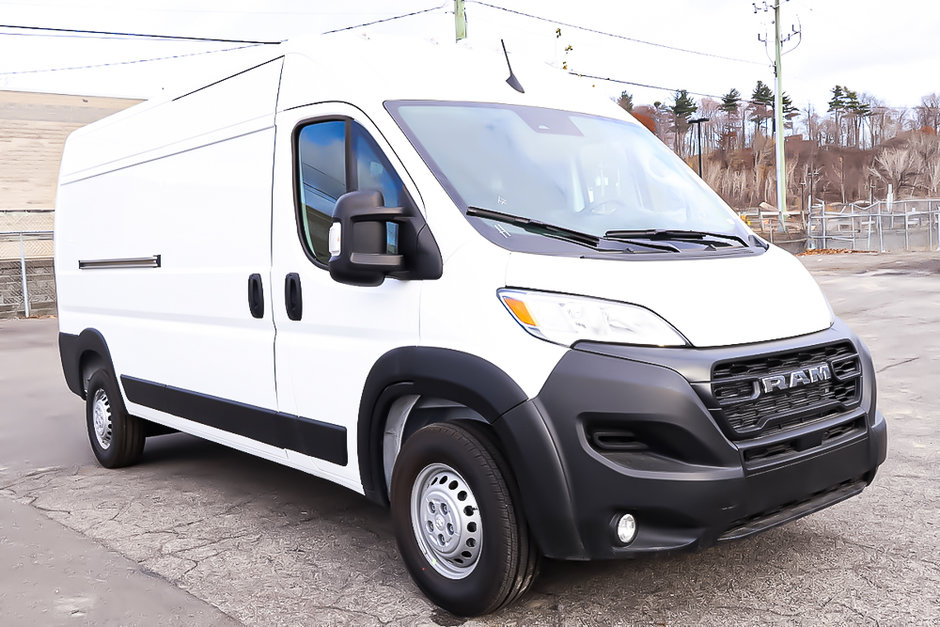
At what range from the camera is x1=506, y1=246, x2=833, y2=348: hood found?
3.24m

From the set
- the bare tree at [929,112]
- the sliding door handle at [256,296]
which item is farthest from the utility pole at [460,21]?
the bare tree at [929,112]

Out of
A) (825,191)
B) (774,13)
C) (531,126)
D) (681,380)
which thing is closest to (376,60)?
(531,126)

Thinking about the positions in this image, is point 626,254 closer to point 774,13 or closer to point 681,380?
point 681,380

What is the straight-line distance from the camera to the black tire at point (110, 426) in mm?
6320

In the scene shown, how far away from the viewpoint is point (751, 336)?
332 cm

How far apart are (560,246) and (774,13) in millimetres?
39954

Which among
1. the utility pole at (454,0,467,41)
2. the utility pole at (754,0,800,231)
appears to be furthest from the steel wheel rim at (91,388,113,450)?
the utility pole at (754,0,800,231)

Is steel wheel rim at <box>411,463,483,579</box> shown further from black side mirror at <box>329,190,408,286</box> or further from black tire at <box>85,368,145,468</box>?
black tire at <box>85,368,145,468</box>

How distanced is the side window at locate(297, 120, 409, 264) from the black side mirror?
15 cm

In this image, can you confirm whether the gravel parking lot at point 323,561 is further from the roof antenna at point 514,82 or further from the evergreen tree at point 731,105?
the evergreen tree at point 731,105

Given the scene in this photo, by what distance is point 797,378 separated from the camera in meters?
3.36

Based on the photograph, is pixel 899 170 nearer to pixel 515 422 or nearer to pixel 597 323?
pixel 597 323

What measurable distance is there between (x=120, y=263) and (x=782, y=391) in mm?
4458

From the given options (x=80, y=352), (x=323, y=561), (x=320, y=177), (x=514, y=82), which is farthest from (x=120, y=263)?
(x=514, y=82)
